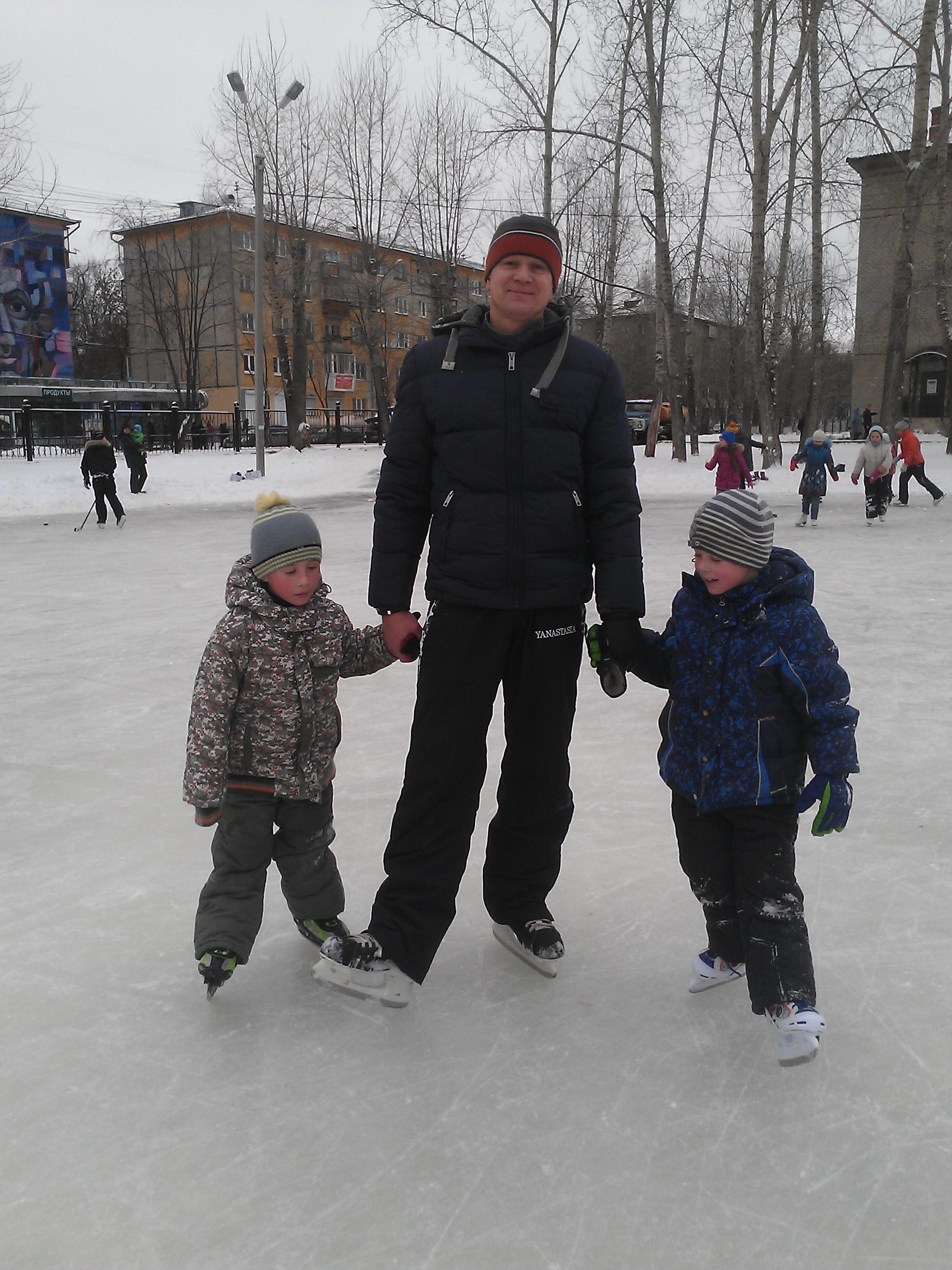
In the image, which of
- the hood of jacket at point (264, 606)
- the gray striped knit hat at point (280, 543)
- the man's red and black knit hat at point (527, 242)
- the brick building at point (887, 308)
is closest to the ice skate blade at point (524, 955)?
the hood of jacket at point (264, 606)

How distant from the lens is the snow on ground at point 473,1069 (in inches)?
62.9

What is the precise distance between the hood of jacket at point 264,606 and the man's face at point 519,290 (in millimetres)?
714

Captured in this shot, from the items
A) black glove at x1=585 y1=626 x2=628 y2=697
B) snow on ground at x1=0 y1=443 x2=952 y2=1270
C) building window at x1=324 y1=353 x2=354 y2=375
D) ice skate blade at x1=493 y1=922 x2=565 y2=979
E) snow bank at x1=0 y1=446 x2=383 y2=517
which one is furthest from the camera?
building window at x1=324 y1=353 x2=354 y2=375

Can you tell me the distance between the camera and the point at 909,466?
14.2 meters

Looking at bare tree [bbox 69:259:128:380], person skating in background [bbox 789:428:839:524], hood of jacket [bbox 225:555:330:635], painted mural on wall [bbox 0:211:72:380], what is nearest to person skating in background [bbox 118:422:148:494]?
person skating in background [bbox 789:428:839:524]

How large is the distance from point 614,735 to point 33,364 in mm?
41138

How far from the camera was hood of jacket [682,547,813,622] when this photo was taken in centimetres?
197

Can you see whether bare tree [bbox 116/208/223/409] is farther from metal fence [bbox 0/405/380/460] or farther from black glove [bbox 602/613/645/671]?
black glove [bbox 602/613/645/671]

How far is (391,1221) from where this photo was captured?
1608 millimetres

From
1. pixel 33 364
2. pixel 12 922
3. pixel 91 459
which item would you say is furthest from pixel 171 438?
pixel 12 922

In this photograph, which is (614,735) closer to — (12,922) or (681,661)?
(681,661)

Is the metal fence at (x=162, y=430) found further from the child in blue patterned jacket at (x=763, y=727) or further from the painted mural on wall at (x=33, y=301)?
the child in blue patterned jacket at (x=763, y=727)

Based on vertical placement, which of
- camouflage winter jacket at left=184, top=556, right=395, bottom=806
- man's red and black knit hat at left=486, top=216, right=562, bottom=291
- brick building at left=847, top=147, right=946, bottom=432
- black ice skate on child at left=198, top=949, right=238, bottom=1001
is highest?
brick building at left=847, top=147, right=946, bottom=432

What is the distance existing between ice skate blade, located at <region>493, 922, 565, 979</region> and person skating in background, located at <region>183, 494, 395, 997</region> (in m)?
0.53
